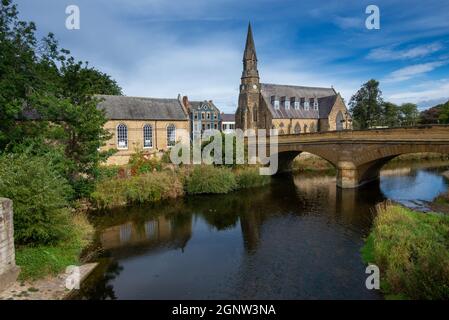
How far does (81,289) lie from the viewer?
35.8 ft

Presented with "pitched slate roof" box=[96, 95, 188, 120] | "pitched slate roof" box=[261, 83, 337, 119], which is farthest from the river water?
"pitched slate roof" box=[261, 83, 337, 119]

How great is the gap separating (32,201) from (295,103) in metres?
43.1

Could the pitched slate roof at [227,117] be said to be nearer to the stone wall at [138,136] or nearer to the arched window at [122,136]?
the stone wall at [138,136]

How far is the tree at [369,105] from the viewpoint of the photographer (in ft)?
198

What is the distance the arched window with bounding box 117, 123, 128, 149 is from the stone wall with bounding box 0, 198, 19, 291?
81.5 feet

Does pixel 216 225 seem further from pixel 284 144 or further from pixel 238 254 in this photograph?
pixel 284 144

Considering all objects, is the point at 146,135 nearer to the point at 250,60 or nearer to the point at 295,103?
the point at 250,60

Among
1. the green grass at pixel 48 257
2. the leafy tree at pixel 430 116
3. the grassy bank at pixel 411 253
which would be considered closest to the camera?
the grassy bank at pixel 411 253

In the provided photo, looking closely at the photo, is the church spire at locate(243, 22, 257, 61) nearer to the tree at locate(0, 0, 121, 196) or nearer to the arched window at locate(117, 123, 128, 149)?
the arched window at locate(117, 123, 128, 149)

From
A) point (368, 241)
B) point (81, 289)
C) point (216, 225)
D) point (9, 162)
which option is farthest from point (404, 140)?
point (9, 162)

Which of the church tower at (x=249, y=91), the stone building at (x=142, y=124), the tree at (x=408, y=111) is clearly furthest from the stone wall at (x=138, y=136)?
Result: the tree at (x=408, y=111)

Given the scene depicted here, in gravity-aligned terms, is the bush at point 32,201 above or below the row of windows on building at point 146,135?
below

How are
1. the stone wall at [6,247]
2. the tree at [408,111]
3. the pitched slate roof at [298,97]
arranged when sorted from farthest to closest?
the tree at [408,111]
the pitched slate roof at [298,97]
the stone wall at [6,247]

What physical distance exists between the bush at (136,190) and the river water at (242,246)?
1.13m
